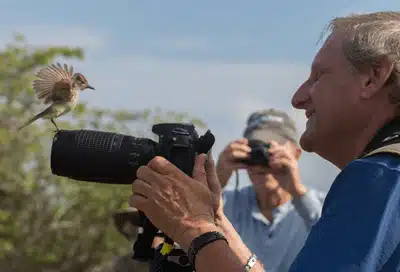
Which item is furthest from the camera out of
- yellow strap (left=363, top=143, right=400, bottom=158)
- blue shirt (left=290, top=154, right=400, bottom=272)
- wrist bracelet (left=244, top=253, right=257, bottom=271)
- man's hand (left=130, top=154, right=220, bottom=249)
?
wrist bracelet (left=244, top=253, right=257, bottom=271)

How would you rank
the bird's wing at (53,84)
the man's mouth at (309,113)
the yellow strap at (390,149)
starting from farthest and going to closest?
the bird's wing at (53,84), the man's mouth at (309,113), the yellow strap at (390,149)

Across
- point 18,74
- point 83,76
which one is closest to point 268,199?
point 83,76

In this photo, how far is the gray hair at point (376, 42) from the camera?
2484mm

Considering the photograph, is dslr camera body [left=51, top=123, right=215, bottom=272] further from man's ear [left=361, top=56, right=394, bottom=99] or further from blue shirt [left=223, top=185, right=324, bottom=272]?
blue shirt [left=223, top=185, right=324, bottom=272]

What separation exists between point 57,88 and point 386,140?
1.81 metres

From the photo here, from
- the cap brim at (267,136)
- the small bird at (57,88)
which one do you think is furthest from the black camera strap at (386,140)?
the cap brim at (267,136)

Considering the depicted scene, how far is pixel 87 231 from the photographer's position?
58.3 ft

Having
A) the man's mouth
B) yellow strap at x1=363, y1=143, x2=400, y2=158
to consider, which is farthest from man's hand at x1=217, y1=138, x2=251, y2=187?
yellow strap at x1=363, y1=143, x2=400, y2=158

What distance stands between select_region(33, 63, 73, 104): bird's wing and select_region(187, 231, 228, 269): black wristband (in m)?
1.42

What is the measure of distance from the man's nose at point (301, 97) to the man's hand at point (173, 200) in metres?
0.46

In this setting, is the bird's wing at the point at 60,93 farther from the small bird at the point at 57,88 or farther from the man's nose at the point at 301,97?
the man's nose at the point at 301,97

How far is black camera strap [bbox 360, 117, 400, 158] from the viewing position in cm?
216

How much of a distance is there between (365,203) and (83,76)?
2047 mm

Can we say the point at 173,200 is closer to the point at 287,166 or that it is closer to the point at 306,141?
the point at 306,141
